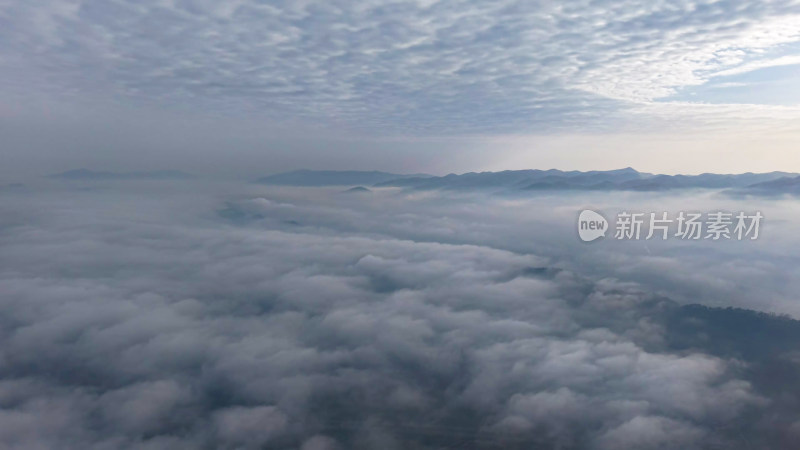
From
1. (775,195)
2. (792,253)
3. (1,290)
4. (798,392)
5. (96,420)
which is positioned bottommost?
(798,392)

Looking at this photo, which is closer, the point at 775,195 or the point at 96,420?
the point at 96,420

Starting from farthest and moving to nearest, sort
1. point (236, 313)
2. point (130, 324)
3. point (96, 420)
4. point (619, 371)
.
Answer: point (236, 313) < point (130, 324) < point (619, 371) < point (96, 420)

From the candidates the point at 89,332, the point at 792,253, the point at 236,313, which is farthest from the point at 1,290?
the point at 792,253

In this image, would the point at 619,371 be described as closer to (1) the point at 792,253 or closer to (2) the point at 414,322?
(2) the point at 414,322

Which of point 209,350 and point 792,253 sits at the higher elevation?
point 792,253

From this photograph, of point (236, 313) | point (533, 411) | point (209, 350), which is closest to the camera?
point (533, 411)

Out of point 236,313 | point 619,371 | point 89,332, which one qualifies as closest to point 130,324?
point 89,332

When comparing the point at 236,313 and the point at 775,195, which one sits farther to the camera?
the point at 775,195

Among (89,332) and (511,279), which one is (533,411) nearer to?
(511,279)

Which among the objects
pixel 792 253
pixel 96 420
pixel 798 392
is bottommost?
pixel 798 392
